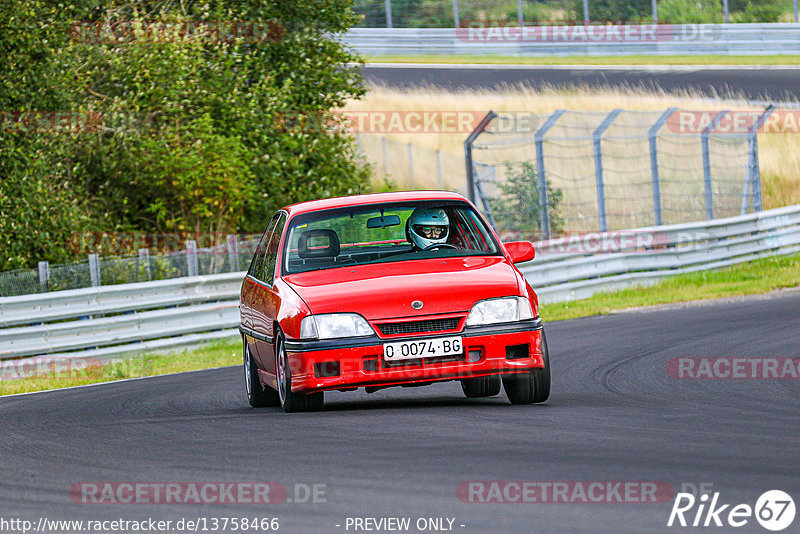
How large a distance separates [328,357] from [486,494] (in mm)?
2815

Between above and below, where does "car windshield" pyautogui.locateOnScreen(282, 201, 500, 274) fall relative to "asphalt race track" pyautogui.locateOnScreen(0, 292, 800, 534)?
above

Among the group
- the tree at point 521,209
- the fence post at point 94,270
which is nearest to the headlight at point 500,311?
the fence post at point 94,270

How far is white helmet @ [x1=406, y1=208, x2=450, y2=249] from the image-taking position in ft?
32.0

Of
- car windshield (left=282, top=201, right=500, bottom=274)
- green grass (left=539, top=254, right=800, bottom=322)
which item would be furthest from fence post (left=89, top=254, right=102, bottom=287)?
car windshield (left=282, top=201, right=500, bottom=274)

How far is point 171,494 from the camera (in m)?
6.23

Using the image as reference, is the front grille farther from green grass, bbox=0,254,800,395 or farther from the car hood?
green grass, bbox=0,254,800,395

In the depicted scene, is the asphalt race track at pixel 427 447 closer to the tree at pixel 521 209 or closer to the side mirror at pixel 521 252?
the side mirror at pixel 521 252

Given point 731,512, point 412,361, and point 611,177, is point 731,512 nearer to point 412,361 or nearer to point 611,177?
point 412,361

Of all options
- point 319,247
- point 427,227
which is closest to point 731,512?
point 427,227

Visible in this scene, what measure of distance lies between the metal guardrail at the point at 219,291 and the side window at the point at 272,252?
6.35 metres

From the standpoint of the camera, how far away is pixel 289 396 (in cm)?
886

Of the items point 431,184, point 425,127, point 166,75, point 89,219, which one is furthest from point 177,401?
point 425,127

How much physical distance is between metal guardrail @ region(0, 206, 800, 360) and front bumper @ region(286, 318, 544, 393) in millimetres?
8077

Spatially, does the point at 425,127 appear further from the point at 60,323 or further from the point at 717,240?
the point at 60,323
